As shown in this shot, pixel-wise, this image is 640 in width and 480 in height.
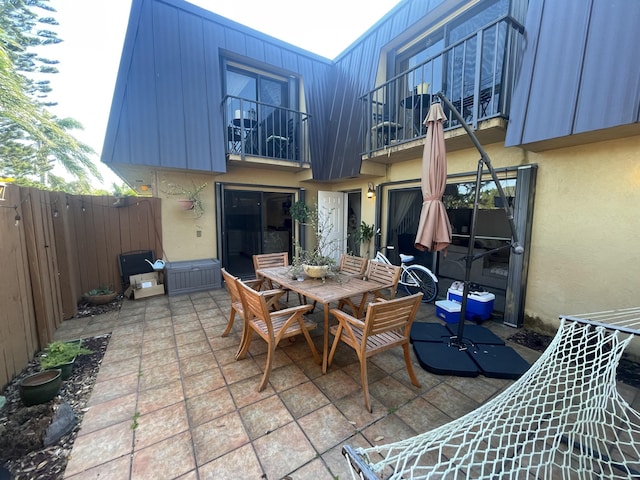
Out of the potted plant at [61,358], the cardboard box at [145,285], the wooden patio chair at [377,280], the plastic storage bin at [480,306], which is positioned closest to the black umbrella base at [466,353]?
the plastic storage bin at [480,306]

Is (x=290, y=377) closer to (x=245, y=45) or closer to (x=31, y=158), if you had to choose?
(x=245, y=45)

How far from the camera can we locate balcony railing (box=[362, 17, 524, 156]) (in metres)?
3.39

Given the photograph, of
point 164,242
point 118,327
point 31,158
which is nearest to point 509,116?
point 118,327

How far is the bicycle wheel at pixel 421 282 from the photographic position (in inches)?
181

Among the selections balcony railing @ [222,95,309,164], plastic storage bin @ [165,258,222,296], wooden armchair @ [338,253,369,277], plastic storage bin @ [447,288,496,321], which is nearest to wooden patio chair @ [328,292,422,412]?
wooden armchair @ [338,253,369,277]

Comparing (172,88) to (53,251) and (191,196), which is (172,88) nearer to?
(191,196)

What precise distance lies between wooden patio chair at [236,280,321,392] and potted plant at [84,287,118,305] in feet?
10.5

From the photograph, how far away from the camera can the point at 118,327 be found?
3.57 m

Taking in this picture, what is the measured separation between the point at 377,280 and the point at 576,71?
3.04 meters

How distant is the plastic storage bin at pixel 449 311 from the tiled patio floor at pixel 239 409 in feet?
2.84

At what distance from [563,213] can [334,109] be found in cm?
497

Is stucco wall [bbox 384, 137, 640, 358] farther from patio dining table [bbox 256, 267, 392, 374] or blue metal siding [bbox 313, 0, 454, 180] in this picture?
blue metal siding [bbox 313, 0, 454, 180]

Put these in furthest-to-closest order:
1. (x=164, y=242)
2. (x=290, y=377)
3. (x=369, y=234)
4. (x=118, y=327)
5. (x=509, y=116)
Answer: (x=369, y=234), (x=164, y=242), (x=118, y=327), (x=509, y=116), (x=290, y=377)

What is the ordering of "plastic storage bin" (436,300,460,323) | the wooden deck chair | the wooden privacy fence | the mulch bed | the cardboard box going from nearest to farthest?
1. the mulch bed
2. the wooden privacy fence
3. "plastic storage bin" (436,300,460,323)
4. the wooden deck chair
5. the cardboard box
